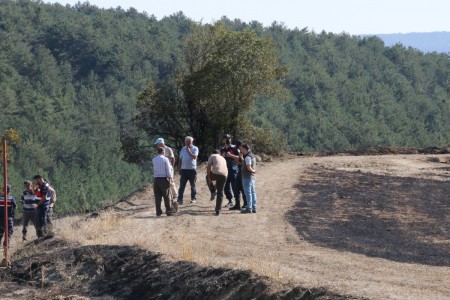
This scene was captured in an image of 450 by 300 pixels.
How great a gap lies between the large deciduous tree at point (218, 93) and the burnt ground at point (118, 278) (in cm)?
1660

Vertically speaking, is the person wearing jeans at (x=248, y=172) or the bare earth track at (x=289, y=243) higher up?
the person wearing jeans at (x=248, y=172)

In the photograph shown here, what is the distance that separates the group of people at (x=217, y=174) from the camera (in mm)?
18922

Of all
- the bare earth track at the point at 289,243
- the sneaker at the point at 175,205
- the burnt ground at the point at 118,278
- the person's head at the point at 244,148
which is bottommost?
the burnt ground at the point at 118,278

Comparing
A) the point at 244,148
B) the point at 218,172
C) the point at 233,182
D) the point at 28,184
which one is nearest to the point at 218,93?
the point at 233,182

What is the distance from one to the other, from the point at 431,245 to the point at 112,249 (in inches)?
210

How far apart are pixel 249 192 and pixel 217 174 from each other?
2.82ft

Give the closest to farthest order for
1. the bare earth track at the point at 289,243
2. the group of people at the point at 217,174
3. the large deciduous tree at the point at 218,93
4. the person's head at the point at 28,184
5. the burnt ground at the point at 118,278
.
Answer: the bare earth track at the point at 289,243, the burnt ground at the point at 118,278, the group of people at the point at 217,174, the person's head at the point at 28,184, the large deciduous tree at the point at 218,93

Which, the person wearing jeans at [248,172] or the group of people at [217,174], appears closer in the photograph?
the group of people at [217,174]

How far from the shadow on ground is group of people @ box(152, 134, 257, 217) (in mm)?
1135

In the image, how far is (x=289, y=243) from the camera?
16.8 m

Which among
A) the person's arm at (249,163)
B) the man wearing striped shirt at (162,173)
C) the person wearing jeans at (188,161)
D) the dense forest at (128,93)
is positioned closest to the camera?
the man wearing striped shirt at (162,173)

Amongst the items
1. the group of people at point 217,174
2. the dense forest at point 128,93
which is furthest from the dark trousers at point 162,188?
the dense forest at point 128,93

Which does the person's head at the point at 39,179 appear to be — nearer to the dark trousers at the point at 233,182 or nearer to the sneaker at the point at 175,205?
the sneaker at the point at 175,205

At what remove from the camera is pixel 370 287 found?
11.8 m
